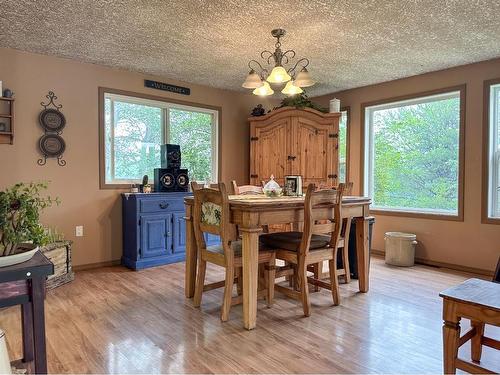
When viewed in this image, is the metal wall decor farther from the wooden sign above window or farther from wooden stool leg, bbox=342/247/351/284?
wooden stool leg, bbox=342/247/351/284

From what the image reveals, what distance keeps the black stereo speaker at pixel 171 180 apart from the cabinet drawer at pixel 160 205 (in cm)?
18

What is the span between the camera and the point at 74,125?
3742 millimetres

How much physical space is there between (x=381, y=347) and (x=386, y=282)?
1437 millimetres

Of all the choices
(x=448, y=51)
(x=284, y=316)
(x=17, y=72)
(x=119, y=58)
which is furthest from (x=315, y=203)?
(x=17, y=72)

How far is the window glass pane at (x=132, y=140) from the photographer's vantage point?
4.07 meters

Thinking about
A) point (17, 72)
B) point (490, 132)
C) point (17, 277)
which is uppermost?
point (17, 72)

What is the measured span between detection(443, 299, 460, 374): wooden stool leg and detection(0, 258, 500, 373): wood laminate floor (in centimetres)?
32

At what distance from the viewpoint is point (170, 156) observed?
4.24m

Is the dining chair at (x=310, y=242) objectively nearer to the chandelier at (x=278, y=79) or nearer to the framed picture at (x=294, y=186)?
the framed picture at (x=294, y=186)

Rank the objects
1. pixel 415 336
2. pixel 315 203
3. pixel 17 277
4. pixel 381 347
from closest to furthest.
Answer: pixel 17 277, pixel 381 347, pixel 415 336, pixel 315 203

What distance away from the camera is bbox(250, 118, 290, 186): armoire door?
185 inches

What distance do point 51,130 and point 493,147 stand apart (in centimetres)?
465

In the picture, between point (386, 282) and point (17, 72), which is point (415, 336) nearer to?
point (386, 282)

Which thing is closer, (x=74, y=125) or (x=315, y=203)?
(x=315, y=203)
